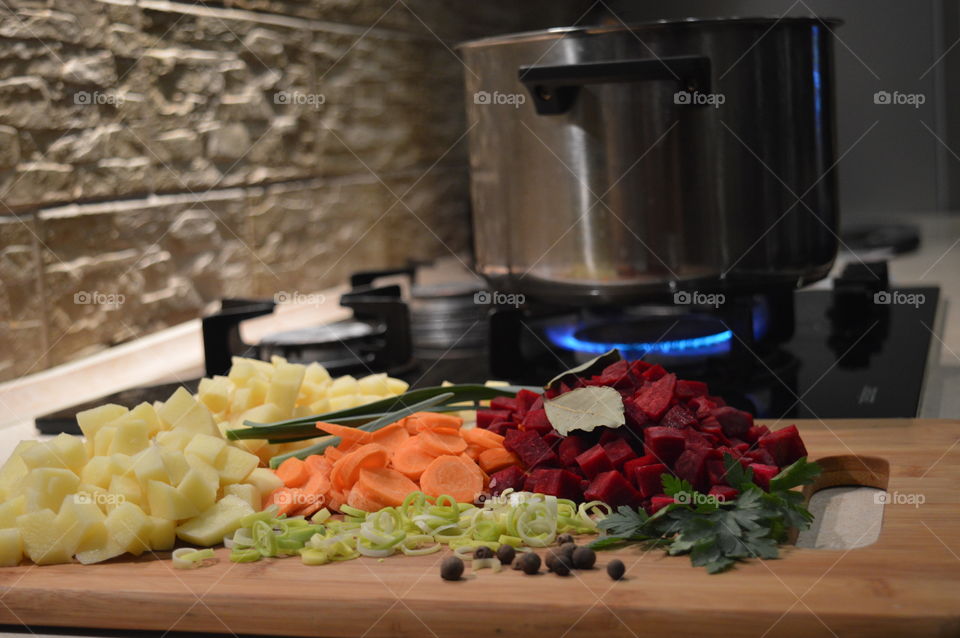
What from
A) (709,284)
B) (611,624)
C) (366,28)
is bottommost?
(611,624)

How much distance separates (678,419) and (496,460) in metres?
0.17

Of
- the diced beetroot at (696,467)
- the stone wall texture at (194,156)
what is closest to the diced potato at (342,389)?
the diced beetroot at (696,467)

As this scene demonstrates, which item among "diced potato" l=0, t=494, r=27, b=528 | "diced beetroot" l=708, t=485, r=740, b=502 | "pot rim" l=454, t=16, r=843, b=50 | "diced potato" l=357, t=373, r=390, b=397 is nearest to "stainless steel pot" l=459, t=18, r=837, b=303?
"pot rim" l=454, t=16, r=843, b=50

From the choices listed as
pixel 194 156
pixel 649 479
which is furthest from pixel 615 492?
pixel 194 156

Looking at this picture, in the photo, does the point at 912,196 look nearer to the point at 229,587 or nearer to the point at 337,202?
the point at 337,202

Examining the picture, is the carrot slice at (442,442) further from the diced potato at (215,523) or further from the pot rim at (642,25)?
the pot rim at (642,25)

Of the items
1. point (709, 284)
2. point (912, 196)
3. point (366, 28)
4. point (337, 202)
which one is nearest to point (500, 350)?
point (709, 284)

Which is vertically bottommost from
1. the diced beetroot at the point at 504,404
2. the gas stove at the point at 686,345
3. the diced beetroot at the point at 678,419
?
the gas stove at the point at 686,345

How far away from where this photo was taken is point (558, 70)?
128 centimetres

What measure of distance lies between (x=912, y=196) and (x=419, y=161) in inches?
63.9

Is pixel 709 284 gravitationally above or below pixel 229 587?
above

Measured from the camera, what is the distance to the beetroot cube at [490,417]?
3.54 feet

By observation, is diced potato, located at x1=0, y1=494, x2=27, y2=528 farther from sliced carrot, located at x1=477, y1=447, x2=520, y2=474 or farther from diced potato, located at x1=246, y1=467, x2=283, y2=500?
sliced carrot, located at x1=477, y1=447, x2=520, y2=474

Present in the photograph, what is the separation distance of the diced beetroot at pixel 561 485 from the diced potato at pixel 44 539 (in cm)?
38
